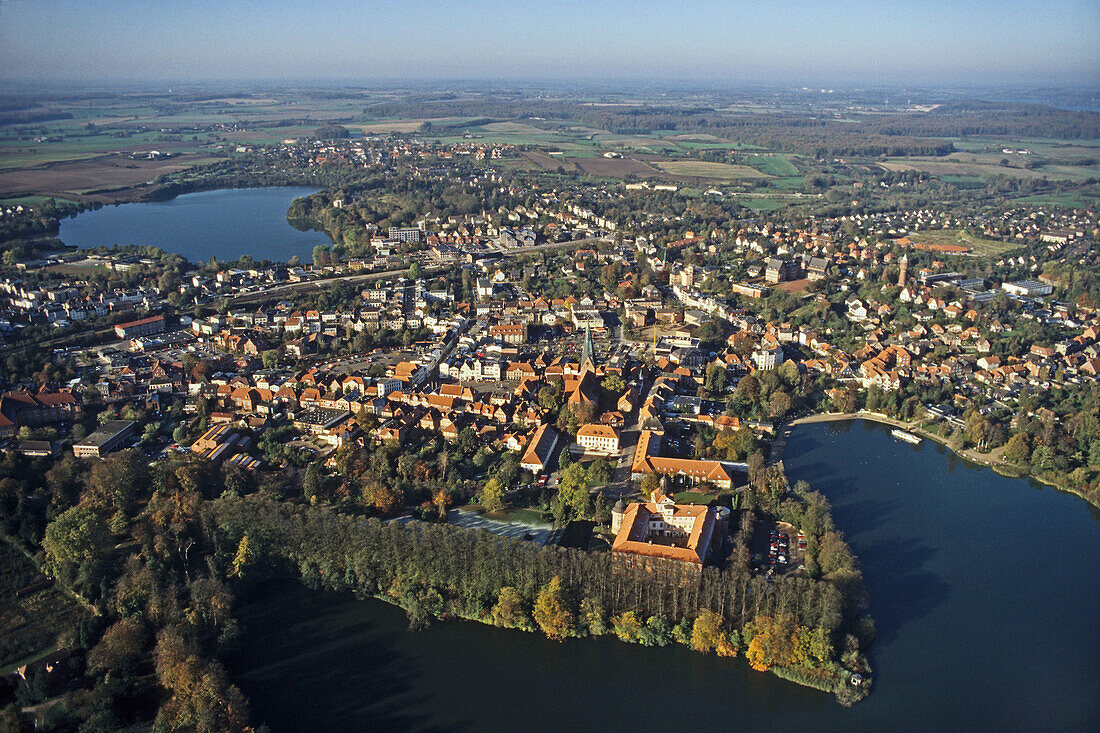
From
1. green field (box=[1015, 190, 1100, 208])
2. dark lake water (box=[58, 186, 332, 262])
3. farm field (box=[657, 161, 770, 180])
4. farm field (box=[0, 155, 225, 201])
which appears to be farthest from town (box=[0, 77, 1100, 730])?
farm field (box=[657, 161, 770, 180])

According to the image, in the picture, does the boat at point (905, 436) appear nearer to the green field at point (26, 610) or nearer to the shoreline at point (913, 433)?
the shoreline at point (913, 433)

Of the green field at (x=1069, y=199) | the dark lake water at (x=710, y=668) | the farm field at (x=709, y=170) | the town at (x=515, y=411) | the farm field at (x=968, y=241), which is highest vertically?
the farm field at (x=709, y=170)

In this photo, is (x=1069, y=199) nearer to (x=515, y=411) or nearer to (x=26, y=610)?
(x=515, y=411)

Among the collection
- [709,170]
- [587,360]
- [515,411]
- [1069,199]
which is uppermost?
[709,170]

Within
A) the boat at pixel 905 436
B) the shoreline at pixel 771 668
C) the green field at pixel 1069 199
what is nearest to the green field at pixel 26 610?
Answer: the shoreline at pixel 771 668

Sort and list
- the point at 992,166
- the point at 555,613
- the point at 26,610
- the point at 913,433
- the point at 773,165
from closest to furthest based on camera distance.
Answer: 1. the point at 555,613
2. the point at 26,610
3. the point at 913,433
4. the point at 992,166
5. the point at 773,165

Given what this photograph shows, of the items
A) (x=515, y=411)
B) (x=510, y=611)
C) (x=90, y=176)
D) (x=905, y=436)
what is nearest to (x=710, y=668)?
(x=510, y=611)
